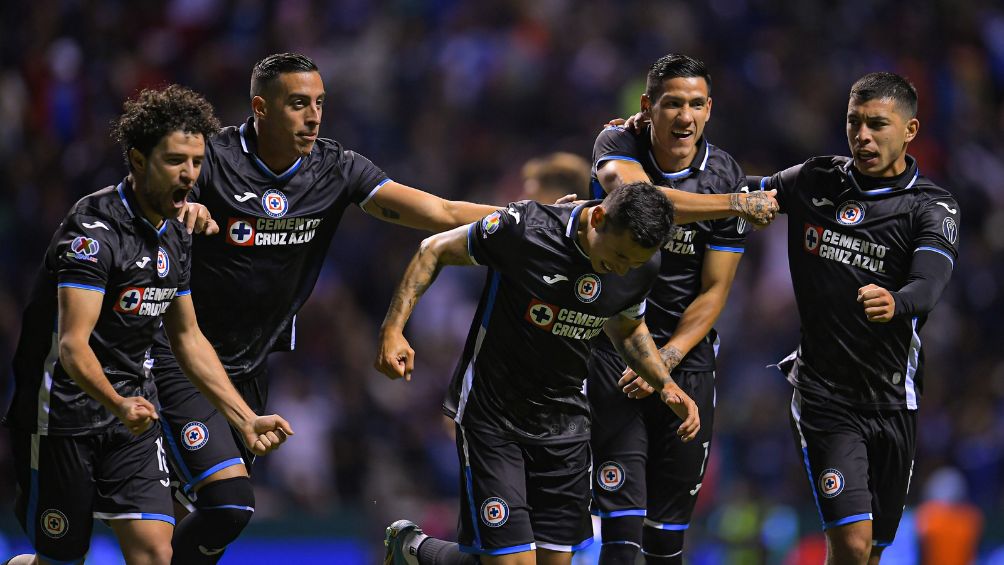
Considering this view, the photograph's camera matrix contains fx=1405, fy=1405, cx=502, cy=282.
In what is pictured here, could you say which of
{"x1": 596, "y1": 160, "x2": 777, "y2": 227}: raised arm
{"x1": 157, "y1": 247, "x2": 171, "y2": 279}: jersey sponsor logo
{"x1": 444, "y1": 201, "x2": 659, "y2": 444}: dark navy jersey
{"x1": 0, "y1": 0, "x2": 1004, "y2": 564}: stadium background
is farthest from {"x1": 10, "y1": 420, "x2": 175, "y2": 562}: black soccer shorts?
{"x1": 0, "y1": 0, "x2": 1004, "y2": 564}: stadium background

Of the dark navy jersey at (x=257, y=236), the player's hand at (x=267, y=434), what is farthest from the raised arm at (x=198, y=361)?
the dark navy jersey at (x=257, y=236)

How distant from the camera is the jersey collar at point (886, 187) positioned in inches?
263

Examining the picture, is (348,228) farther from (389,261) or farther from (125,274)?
(125,274)

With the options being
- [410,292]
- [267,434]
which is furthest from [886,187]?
[267,434]

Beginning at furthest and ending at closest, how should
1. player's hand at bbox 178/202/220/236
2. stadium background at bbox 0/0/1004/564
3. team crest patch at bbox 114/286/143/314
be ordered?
stadium background at bbox 0/0/1004/564
player's hand at bbox 178/202/220/236
team crest patch at bbox 114/286/143/314

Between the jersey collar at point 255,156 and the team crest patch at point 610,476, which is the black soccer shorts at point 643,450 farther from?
the jersey collar at point 255,156

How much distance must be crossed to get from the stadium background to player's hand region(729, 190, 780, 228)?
4.46 meters

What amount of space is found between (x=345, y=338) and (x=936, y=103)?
6101mm

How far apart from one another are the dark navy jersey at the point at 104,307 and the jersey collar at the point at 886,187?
3.14 meters

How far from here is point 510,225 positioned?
6.05 m

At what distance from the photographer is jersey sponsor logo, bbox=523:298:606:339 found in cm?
607

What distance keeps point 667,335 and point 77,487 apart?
2.83 m

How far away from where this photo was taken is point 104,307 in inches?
225

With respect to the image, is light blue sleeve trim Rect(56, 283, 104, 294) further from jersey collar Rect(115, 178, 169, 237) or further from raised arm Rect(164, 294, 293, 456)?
raised arm Rect(164, 294, 293, 456)
